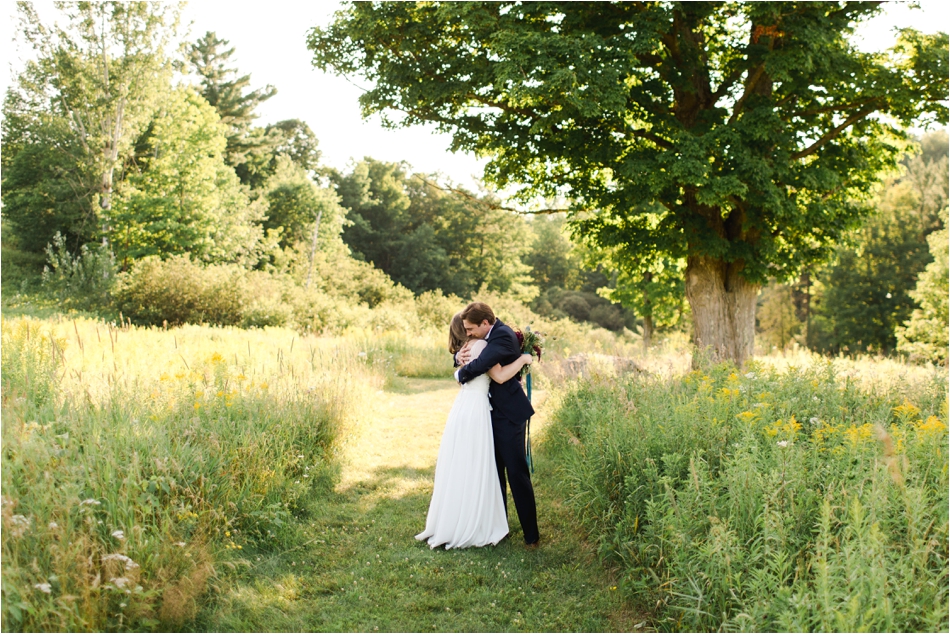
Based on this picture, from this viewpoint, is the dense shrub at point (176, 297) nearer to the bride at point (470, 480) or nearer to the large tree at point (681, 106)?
the large tree at point (681, 106)

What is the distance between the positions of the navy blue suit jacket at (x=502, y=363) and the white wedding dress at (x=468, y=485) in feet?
0.38

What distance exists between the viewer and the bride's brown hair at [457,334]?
20.3 feet

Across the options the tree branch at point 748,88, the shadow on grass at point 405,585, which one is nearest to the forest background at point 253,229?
the tree branch at point 748,88

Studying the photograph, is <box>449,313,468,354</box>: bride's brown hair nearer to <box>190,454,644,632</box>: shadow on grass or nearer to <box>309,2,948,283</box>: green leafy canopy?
<box>190,454,644,632</box>: shadow on grass

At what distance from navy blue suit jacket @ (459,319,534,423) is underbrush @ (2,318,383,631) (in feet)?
6.96

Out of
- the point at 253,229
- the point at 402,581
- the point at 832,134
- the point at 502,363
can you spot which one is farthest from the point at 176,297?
the point at 832,134

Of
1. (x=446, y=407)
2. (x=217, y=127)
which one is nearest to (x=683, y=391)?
(x=446, y=407)

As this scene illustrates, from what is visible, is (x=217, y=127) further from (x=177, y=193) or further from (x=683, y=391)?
(x=683, y=391)

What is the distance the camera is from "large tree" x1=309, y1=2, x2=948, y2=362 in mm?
9914

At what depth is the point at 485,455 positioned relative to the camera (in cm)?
569

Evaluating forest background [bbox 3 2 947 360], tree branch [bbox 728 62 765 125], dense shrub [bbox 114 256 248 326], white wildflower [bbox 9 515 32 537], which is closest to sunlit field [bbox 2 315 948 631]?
white wildflower [bbox 9 515 32 537]

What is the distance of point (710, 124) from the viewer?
36.7 ft

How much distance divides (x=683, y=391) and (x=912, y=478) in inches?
111

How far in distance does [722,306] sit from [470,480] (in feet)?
28.1
